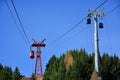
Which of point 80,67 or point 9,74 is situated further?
point 9,74

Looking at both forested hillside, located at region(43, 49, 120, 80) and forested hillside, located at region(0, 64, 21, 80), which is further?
forested hillside, located at region(0, 64, 21, 80)

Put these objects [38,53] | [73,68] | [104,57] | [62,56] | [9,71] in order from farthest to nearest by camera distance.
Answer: [38,53] → [9,71] → [62,56] → [104,57] → [73,68]

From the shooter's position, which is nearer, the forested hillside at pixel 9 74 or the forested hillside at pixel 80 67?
the forested hillside at pixel 80 67

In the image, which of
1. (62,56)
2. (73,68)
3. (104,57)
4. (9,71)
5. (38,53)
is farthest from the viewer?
(38,53)

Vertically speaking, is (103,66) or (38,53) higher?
(38,53)

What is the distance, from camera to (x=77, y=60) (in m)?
61.5

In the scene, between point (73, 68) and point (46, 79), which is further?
point (46, 79)

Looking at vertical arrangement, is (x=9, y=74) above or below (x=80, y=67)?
above

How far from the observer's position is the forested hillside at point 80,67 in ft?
196

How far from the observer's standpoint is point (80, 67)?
6038 cm

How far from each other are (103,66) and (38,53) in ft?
81.6

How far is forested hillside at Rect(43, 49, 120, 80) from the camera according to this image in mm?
59781

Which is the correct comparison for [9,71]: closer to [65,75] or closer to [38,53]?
[38,53]

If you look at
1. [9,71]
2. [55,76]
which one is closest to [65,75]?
[55,76]
